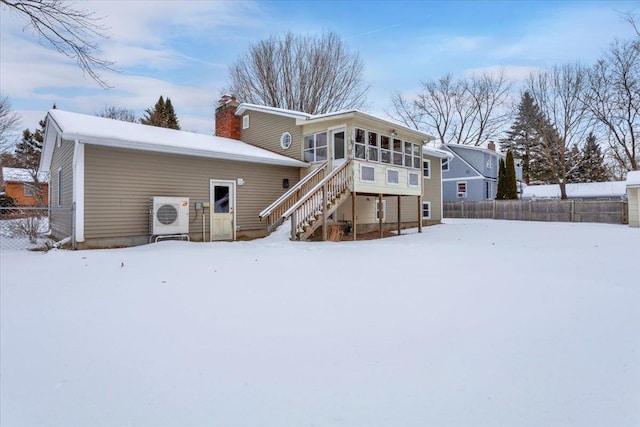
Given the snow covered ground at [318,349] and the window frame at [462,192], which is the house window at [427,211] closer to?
the window frame at [462,192]

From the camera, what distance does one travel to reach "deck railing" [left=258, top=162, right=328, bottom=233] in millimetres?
11741

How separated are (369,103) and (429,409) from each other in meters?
27.9

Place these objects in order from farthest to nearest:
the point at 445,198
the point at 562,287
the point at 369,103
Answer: the point at 445,198 < the point at 369,103 < the point at 562,287

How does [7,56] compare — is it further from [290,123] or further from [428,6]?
[428,6]

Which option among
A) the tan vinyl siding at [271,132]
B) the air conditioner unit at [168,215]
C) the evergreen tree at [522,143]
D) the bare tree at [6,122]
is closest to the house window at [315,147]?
the tan vinyl siding at [271,132]

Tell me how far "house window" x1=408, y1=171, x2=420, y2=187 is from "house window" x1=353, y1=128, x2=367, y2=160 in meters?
2.81

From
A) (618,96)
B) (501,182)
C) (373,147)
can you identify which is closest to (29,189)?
(373,147)

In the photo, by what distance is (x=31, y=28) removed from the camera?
787 cm

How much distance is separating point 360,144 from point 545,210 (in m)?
15.7

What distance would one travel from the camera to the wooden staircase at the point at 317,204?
1058cm

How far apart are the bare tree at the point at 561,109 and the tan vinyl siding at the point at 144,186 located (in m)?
25.0

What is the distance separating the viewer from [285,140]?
14703 millimetres

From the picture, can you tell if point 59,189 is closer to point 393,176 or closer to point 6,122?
point 393,176

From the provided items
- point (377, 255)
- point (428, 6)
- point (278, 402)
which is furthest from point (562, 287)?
point (428, 6)
